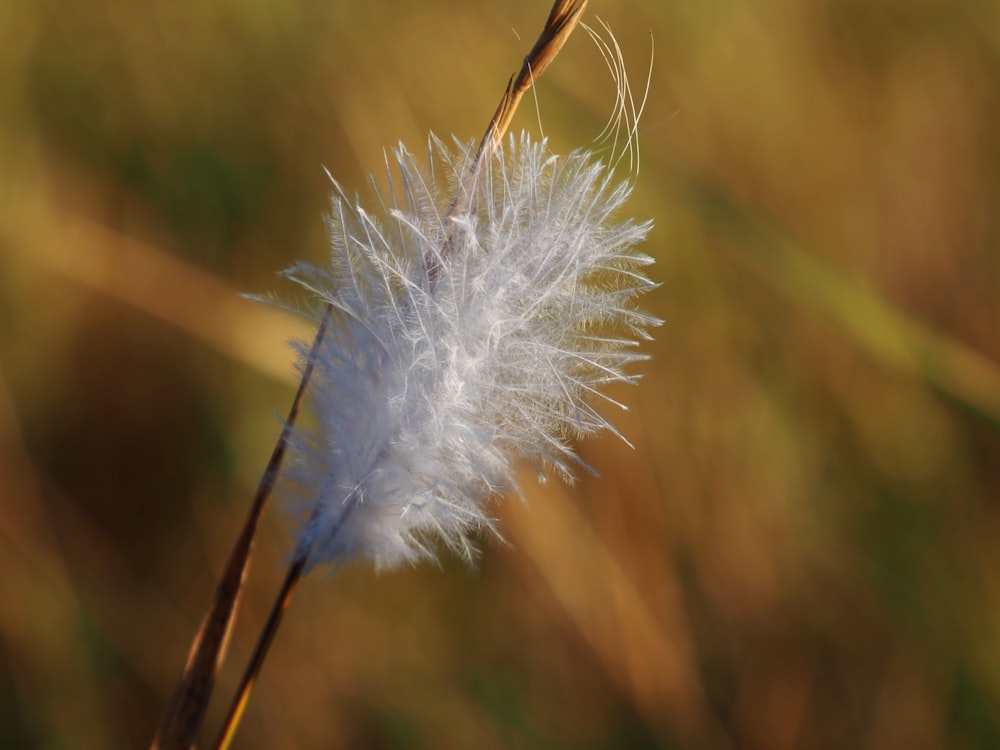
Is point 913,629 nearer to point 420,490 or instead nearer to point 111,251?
point 420,490

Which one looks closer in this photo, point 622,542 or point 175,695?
point 175,695

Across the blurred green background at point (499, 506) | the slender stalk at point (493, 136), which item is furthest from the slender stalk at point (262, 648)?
the blurred green background at point (499, 506)

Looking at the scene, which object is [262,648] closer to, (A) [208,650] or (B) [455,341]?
(A) [208,650]

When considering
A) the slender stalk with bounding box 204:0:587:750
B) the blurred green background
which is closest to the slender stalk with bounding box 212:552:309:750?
the slender stalk with bounding box 204:0:587:750

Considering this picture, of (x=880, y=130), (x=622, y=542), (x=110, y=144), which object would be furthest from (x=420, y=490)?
(x=880, y=130)

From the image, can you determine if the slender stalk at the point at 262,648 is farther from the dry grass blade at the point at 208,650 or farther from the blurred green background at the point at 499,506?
the blurred green background at the point at 499,506

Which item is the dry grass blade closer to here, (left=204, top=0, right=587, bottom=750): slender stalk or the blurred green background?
(left=204, top=0, right=587, bottom=750): slender stalk
